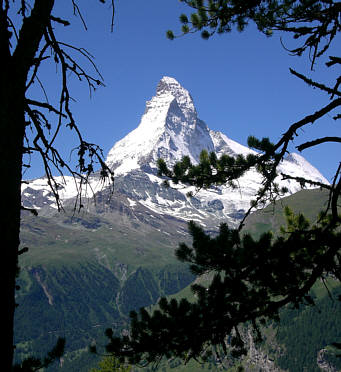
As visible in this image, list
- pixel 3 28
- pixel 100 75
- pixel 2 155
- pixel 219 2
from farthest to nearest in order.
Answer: pixel 219 2 < pixel 100 75 < pixel 3 28 < pixel 2 155

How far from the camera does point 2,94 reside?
3904mm

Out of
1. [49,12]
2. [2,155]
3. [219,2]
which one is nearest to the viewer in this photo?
[2,155]

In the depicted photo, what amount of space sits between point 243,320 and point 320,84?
378 centimetres

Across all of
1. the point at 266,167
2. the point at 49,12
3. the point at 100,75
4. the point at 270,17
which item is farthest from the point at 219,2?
the point at 49,12

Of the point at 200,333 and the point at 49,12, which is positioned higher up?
the point at 49,12

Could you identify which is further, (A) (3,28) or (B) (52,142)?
(B) (52,142)

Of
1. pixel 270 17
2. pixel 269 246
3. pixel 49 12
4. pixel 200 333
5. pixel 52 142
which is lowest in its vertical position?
pixel 200 333

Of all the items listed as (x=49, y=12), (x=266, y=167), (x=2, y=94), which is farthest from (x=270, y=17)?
(x=2, y=94)

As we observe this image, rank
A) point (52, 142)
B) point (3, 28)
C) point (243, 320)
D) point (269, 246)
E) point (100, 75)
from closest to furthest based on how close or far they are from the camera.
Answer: point (3, 28), point (52, 142), point (100, 75), point (243, 320), point (269, 246)

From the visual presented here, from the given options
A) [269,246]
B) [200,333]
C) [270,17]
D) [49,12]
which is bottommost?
[200,333]

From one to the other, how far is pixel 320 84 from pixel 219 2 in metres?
4.83

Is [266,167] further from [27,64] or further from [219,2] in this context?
[27,64]

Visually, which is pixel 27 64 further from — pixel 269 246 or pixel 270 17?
pixel 270 17

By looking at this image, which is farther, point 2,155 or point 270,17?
point 270,17
